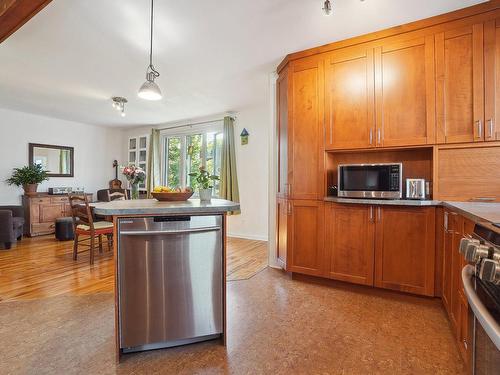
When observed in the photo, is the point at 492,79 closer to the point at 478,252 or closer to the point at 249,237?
A: the point at 478,252

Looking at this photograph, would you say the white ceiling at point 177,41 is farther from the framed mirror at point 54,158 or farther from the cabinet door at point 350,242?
the cabinet door at point 350,242

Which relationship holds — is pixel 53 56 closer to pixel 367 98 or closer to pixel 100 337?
pixel 100 337

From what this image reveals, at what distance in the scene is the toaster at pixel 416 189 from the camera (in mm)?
2434

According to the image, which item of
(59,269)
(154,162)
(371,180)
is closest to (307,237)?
(371,180)

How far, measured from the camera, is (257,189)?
4.94 m

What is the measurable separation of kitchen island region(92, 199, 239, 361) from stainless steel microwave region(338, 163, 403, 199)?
1409mm

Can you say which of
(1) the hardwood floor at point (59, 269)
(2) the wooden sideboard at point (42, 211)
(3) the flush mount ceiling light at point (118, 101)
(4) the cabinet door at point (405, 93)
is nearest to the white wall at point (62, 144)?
(2) the wooden sideboard at point (42, 211)

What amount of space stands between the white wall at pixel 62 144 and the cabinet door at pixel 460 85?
6809mm

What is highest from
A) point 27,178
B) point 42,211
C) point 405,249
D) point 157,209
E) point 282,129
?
point 282,129

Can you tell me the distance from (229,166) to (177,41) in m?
2.65

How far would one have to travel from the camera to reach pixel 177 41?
258 centimetres

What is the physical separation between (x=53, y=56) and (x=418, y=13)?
3682 millimetres

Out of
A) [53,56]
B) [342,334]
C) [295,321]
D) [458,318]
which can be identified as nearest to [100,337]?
[295,321]

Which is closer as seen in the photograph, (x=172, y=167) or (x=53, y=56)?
(x=53, y=56)
